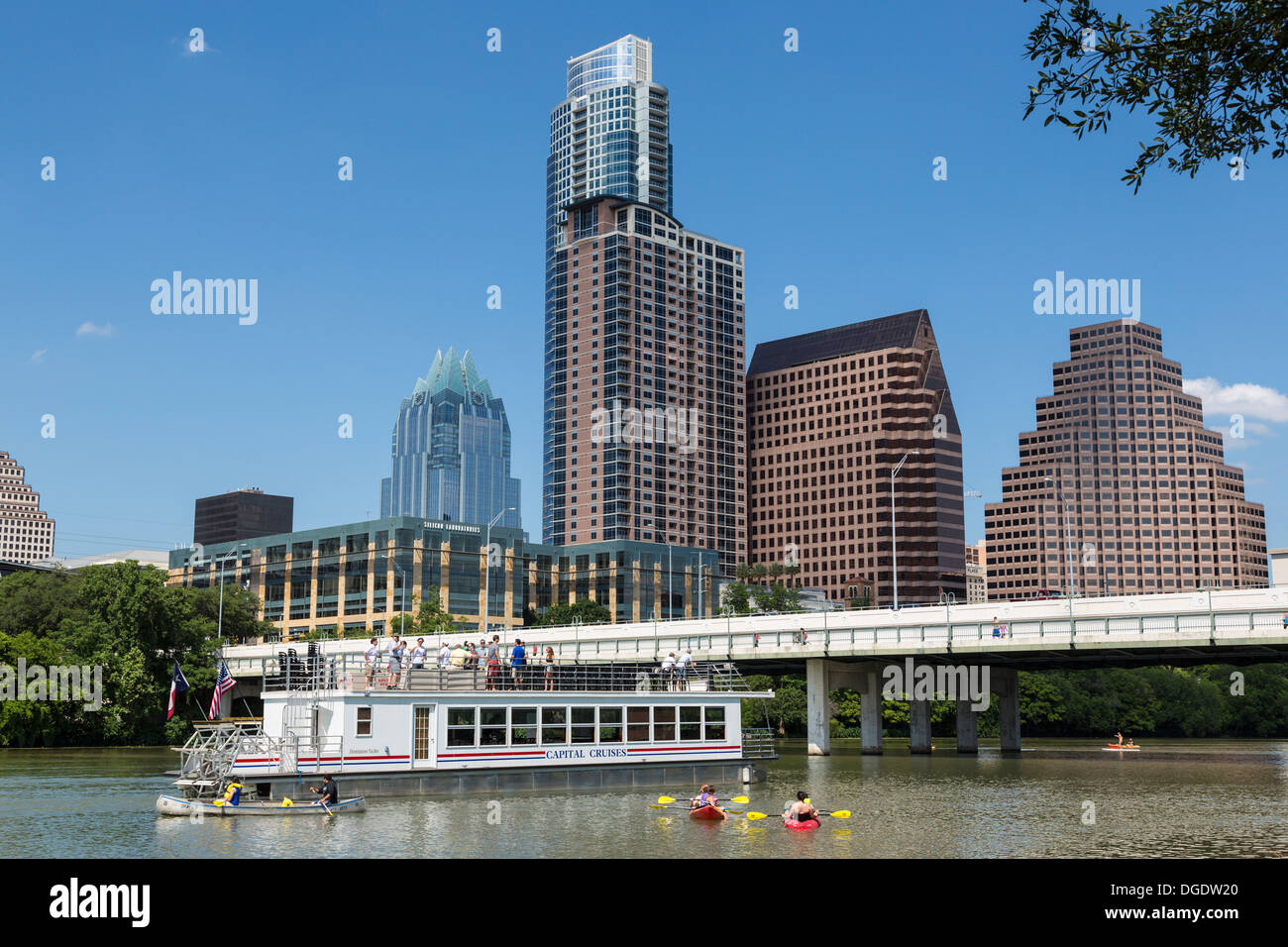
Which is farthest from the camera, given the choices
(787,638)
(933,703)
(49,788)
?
(933,703)

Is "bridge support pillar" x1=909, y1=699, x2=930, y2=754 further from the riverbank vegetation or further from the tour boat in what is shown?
the riverbank vegetation

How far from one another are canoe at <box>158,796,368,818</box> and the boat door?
4.89 meters

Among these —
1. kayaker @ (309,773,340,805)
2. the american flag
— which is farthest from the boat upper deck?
kayaker @ (309,773,340,805)

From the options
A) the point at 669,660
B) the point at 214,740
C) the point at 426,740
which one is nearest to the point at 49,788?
the point at 214,740

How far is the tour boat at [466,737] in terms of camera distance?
4309 centimetres

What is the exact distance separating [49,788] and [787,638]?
49453 mm

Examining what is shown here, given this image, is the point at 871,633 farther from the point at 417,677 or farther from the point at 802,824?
the point at 802,824

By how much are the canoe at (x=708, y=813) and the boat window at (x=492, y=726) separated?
35.5 ft

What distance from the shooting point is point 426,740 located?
151ft

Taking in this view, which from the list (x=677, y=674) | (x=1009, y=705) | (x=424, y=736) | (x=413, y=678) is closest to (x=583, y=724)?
(x=677, y=674)

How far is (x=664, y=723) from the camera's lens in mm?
52656
